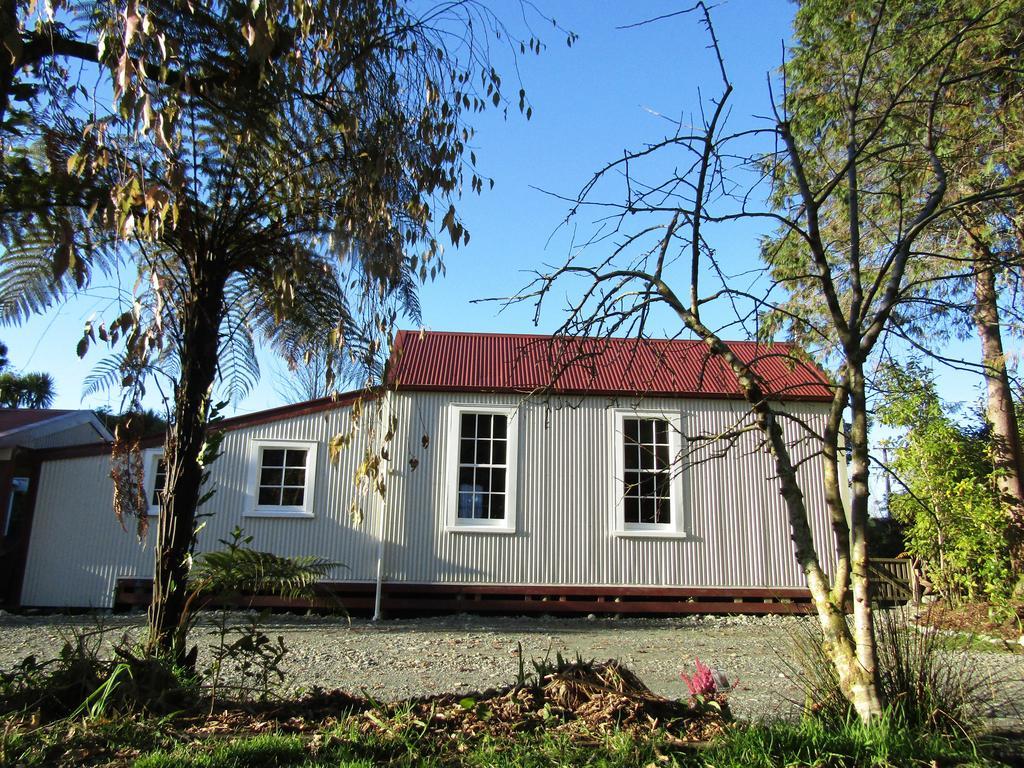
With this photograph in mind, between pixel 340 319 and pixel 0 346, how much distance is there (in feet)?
70.7

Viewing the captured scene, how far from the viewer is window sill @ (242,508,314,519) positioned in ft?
39.7

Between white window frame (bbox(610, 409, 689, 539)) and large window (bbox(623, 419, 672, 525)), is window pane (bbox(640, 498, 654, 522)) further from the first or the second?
white window frame (bbox(610, 409, 689, 539))

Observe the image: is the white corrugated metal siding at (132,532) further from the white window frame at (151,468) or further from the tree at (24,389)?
the tree at (24,389)

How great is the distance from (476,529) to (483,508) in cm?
42

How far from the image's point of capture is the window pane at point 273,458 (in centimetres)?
1244

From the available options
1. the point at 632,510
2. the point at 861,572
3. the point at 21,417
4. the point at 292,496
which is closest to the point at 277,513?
the point at 292,496

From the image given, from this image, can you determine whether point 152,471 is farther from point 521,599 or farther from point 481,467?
point 521,599

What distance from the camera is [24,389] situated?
907 inches

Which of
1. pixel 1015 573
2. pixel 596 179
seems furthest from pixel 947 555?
pixel 596 179

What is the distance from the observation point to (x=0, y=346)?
866 inches

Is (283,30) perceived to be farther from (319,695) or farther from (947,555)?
(947,555)

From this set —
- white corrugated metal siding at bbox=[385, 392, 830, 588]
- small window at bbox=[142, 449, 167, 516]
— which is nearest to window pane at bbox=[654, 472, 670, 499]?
white corrugated metal siding at bbox=[385, 392, 830, 588]

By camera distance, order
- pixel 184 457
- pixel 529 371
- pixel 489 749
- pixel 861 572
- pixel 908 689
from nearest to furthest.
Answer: pixel 489 749 → pixel 861 572 → pixel 908 689 → pixel 184 457 → pixel 529 371

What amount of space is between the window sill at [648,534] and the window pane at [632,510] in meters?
0.28
